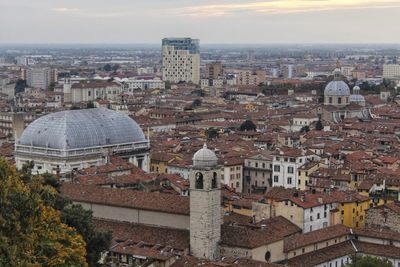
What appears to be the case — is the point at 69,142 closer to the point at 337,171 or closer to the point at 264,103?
the point at 337,171

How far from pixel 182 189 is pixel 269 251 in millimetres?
11874

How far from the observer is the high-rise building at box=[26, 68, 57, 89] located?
561 feet

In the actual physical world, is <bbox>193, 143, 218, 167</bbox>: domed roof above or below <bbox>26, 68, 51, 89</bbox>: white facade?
above

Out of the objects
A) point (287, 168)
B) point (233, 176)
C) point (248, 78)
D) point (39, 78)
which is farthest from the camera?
point (248, 78)

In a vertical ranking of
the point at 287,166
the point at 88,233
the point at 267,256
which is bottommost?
the point at 287,166

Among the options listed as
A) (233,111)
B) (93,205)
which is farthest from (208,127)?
(93,205)

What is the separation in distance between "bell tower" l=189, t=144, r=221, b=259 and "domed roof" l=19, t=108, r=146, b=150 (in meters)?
20.3

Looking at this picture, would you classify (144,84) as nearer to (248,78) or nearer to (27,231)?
(248,78)

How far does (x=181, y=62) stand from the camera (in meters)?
182

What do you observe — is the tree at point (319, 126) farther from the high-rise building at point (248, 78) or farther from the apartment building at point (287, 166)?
the high-rise building at point (248, 78)

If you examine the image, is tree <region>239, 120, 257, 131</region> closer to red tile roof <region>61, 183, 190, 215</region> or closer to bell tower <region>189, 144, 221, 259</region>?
red tile roof <region>61, 183, 190, 215</region>

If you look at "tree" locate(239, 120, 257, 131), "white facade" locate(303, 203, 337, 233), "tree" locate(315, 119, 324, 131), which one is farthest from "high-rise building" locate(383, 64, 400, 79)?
"white facade" locate(303, 203, 337, 233)

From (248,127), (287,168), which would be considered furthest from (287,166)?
(248,127)

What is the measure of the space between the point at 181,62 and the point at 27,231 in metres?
162
